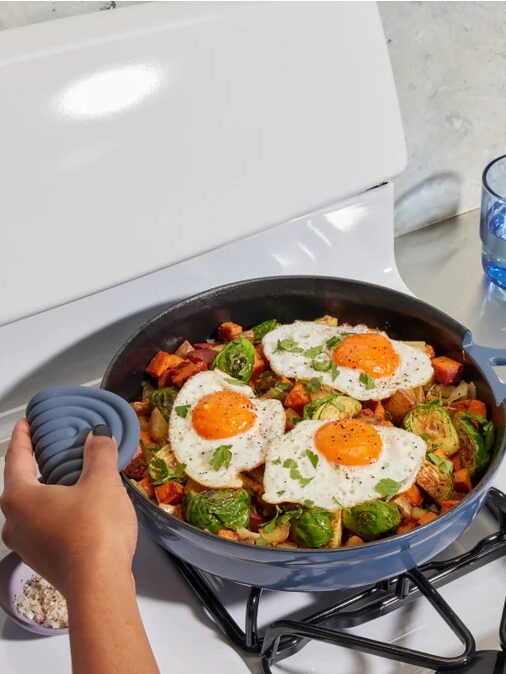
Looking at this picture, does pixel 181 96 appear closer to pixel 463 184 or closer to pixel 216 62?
pixel 216 62

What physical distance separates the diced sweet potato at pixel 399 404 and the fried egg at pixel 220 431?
0.61 ft

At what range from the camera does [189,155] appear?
1389 mm

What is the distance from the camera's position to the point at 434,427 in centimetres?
131

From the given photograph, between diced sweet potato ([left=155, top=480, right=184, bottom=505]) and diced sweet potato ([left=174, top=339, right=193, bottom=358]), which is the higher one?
diced sweet potato ([left=174, top=339, right=193, bottom=358])

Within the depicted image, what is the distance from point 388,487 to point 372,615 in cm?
18

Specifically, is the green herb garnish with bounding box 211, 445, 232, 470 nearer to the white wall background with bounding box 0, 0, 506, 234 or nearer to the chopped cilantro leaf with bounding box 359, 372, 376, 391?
the chopped cilantro leaf with bounding box 359, 372, 376, 391

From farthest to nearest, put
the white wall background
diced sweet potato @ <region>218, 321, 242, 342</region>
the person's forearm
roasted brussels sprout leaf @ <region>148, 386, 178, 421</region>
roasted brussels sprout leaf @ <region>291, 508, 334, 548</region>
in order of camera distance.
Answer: the white wall background → diced sweet potato @ <region>218, 321, 242, 342</region> → roasted brussels sprout leaf @ <region>148, 386, 178, 421</region> → roasted brussels sprout leaf @ <region>291, 508, 334, 548</region> → the person's forearm

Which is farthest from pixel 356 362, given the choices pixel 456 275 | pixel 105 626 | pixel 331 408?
pixel 105 626

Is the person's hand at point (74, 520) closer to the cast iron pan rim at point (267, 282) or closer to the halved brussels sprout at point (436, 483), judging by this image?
the cast iron pan rim at point (267, 282)

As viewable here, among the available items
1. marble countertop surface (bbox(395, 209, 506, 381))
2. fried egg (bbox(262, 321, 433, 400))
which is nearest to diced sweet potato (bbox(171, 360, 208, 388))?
fried egg (bbox(262, 321, 433, 400))

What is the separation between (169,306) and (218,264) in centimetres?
14

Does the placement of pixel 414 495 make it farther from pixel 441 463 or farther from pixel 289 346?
pixel 289 346

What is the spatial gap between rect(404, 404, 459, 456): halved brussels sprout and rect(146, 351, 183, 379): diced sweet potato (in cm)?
39

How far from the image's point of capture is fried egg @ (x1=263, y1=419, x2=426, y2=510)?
1.21 m
